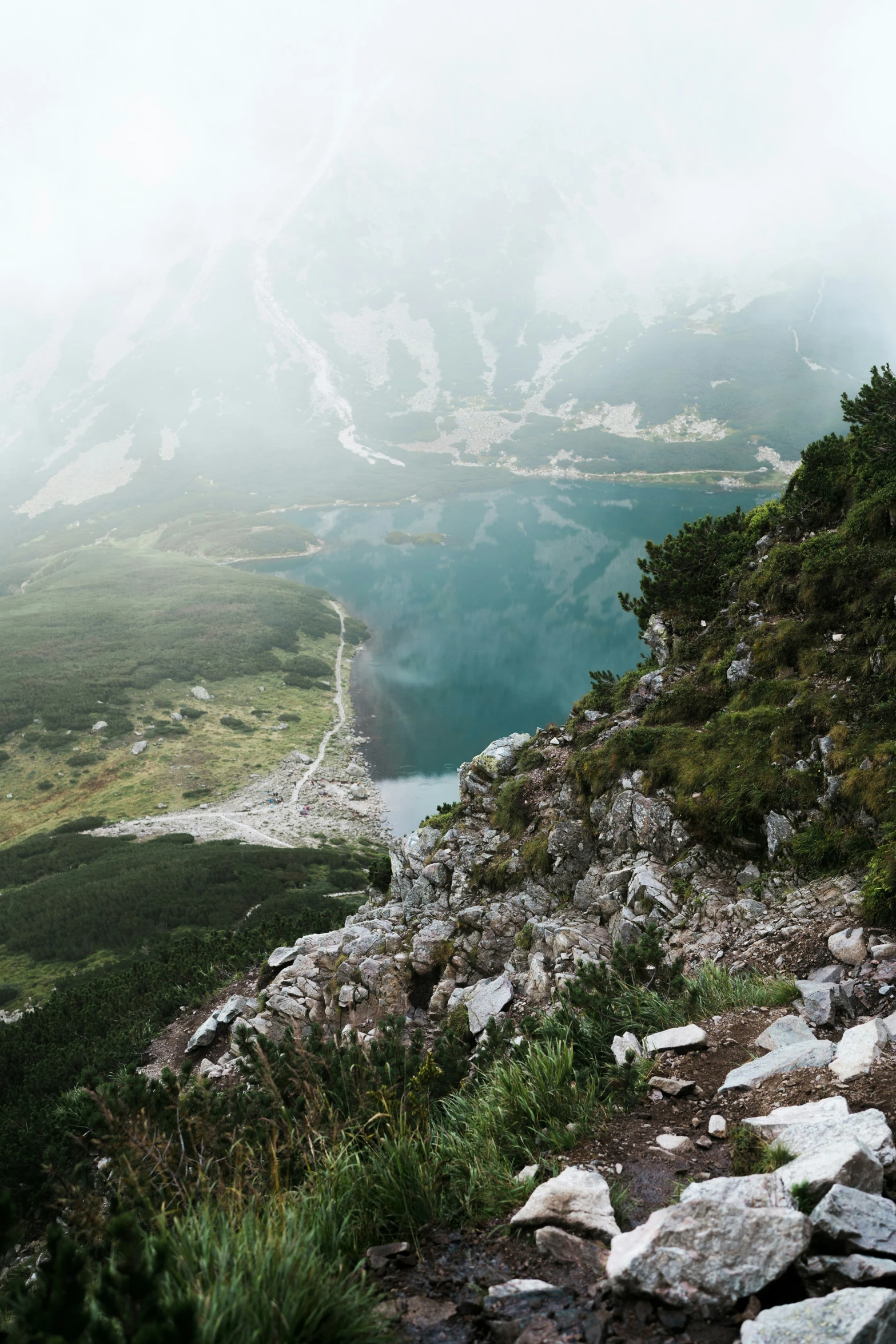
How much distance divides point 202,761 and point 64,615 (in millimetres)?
55771

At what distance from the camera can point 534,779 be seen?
52.3 ft

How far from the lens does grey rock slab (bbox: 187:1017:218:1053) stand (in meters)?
14.3

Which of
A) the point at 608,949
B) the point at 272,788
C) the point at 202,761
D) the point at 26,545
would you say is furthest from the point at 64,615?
the point at 608,949

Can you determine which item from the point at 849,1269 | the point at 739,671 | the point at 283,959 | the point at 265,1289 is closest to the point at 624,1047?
the point at 849,1269

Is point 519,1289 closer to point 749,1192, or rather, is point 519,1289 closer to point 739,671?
point 749,1192

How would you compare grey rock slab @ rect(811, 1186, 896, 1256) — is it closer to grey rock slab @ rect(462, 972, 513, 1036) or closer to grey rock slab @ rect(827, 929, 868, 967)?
grey rock slab @ rect(827, 929, 868, 967)

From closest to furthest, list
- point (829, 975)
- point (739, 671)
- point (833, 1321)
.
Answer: point (833, 1321), point (829, 975), point (739, 671)

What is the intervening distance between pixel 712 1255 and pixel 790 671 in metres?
10.6

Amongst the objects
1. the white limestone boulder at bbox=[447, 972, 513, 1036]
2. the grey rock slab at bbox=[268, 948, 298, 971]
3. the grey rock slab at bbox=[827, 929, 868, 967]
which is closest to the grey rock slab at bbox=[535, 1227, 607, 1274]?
the grey rock slab at bbox=[827, 929, 868, 967]

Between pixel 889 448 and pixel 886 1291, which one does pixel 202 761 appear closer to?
pixel 889 448

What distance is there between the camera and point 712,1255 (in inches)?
126

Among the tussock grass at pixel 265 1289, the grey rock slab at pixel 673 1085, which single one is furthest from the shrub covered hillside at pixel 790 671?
the tussock grass at pixel 265 1289

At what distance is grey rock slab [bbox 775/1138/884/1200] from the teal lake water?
5214 cm

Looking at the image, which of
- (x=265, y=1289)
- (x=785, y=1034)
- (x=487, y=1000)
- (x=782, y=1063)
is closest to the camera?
(x=265, y=1289)
